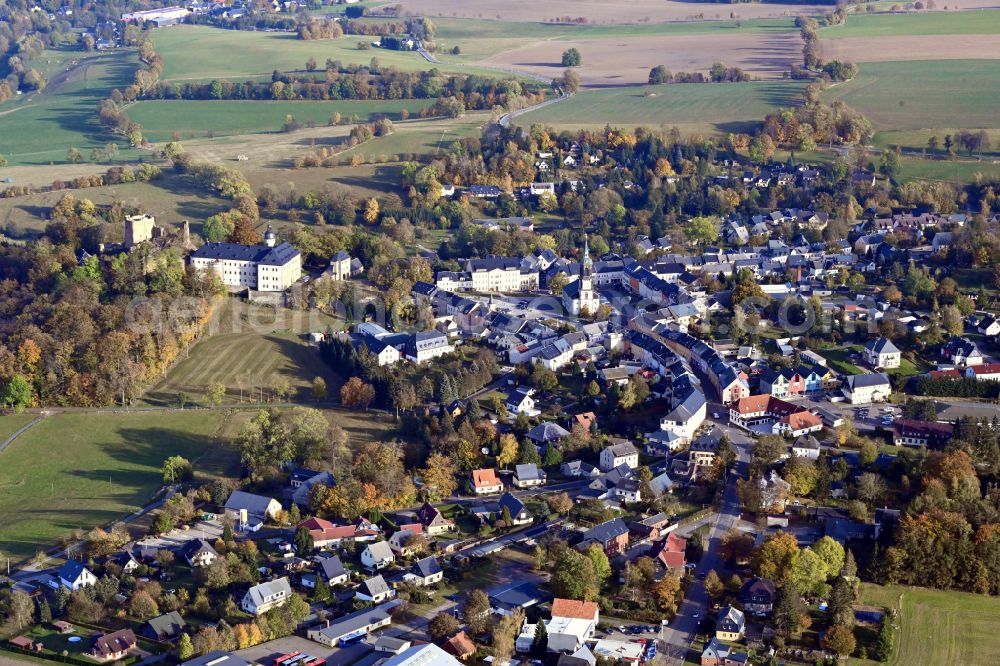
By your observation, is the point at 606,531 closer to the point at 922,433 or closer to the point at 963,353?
the point at 922,433

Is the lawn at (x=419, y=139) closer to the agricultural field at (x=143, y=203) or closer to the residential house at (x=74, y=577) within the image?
the agricultural field at (x=143, y=203)

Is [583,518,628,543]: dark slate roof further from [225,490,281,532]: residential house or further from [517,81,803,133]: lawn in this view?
[517,81,803,133]: lawn

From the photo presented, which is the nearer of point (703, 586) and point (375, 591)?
point (375, 591)

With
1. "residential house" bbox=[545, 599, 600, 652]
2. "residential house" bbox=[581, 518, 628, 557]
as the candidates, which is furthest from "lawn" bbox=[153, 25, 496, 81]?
"residential house" bbox=[545, 599, 600, 652]

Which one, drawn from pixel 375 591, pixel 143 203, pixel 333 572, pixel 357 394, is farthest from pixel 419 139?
pixel 375 591

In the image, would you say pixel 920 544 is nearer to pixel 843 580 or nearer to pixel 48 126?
pixel 843 580

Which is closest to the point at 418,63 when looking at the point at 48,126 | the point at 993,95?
the point at 48,126

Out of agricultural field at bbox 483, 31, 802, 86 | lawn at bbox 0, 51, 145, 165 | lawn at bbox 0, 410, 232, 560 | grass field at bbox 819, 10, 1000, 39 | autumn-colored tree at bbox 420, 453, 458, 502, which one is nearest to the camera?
lawn at bbox 0, 410, 232, 560

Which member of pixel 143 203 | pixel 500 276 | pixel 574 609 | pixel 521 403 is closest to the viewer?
pixel 574 609
